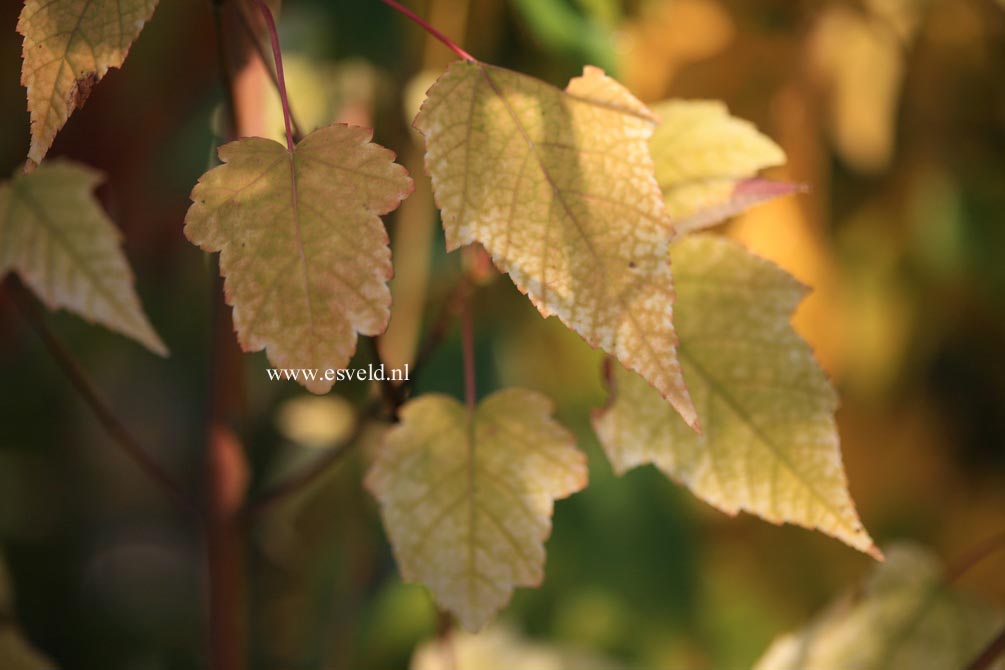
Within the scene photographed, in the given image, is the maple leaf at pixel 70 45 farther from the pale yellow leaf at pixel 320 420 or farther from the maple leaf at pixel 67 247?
the pale yellow leaf at pixel 320 420

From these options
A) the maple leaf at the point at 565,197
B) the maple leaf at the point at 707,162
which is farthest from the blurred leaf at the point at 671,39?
the maple leaf at the point at 565,197

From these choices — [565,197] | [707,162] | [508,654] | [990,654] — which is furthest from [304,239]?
[508,654]

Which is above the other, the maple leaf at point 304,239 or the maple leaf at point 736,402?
the maple leaf at point 304,239

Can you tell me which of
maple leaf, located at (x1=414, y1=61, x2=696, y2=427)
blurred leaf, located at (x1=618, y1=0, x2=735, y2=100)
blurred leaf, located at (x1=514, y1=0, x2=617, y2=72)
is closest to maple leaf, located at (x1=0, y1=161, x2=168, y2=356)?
maple leaf, located at (x1=414, y1=61, x2=696, y2=427)

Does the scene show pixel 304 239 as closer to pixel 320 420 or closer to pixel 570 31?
pixel 570 31

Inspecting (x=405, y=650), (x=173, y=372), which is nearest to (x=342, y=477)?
(x=405, y=650)
